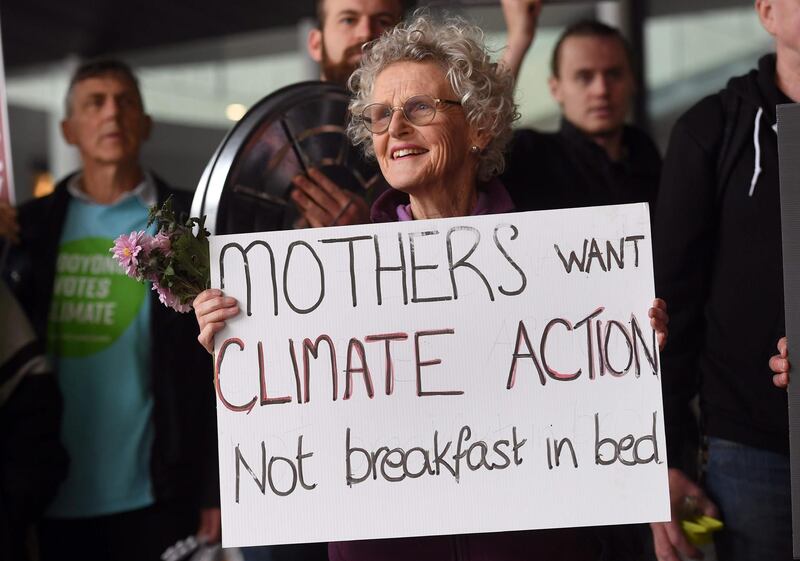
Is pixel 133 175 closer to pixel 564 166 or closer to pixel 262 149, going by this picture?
pixel 262 149

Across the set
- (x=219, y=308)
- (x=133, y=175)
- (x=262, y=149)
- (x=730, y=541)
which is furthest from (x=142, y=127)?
(x=730, y=541)

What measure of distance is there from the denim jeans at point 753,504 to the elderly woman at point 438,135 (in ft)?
1.38

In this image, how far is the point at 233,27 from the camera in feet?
20.2

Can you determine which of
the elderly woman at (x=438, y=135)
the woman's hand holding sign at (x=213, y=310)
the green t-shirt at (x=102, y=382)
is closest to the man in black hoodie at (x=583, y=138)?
the elderly woman at (x=438, y=135)

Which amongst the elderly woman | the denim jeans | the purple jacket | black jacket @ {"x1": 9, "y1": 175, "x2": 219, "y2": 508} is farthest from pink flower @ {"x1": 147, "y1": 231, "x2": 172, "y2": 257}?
the denim jeans

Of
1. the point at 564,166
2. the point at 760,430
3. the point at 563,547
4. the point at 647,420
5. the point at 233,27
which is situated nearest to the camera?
the point at 647,420

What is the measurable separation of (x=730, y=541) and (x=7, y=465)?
1.72 m

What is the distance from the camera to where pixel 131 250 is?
5.49ft

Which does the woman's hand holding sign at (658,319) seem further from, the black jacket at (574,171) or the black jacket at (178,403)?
the black jacket at (178,403)

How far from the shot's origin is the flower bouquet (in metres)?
1.68

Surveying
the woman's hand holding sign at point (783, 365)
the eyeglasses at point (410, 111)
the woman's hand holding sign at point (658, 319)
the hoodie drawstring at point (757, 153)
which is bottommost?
the woman's hand holding sign at point (783, 365)

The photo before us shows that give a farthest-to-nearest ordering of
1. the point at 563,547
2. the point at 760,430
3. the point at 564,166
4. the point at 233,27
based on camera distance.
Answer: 1. the point at 233,27
2. the point at 564,166
3. the point at 760,430
4. the point at 563,547

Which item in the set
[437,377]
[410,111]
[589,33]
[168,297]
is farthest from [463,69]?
[589,33]

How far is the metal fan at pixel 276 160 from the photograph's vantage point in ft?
7.06
